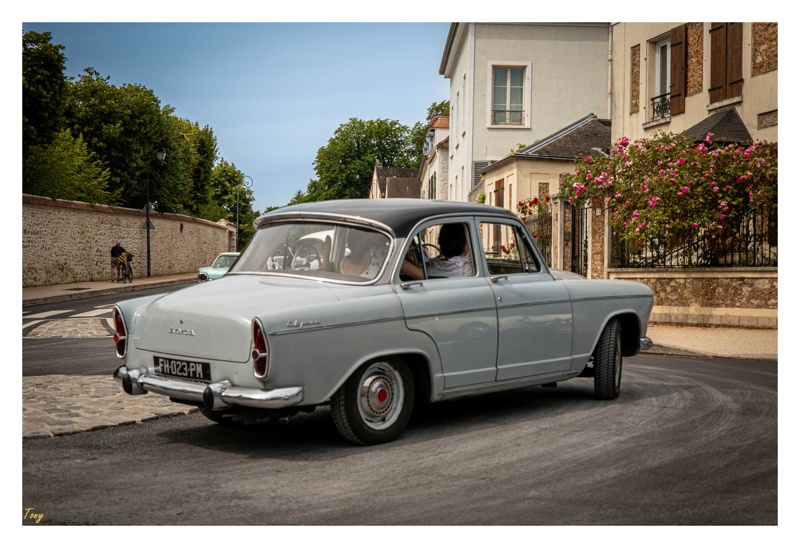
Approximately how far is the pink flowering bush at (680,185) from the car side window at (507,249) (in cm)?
857

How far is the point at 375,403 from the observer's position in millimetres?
6039

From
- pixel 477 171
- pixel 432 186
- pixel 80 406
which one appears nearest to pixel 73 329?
pixel 80 406

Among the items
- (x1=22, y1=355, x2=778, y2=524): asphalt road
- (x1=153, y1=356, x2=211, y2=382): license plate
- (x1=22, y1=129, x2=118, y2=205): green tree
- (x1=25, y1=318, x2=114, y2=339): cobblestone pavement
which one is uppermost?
(x1=22, y1=129, x2=118, y2=205): green tree

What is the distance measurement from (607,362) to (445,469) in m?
2.73

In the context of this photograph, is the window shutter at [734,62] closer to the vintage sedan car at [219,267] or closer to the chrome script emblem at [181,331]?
the vintage sedan car at [219,267]

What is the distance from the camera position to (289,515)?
448 cm

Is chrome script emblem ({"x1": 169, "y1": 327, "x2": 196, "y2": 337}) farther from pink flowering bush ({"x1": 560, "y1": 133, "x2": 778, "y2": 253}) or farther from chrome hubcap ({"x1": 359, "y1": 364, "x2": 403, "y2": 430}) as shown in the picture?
pink flowering bush ({"x1": 560, "y1": 133, "x2": 778, "y2": 253})

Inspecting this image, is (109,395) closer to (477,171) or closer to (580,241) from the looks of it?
(580,241)

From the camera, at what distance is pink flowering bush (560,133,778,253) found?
14.9 meters

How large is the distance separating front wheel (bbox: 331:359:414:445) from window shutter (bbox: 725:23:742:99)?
11743 mm

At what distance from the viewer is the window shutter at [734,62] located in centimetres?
1579

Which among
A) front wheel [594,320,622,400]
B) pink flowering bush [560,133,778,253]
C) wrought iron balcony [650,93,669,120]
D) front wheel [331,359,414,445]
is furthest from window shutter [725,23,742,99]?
front wheel [331,359,414,445]

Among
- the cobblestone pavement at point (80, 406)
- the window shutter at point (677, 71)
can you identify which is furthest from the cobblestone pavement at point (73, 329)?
the window shutter at point (677, 71)

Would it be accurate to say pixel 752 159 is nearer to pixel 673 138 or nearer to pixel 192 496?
pixel 673 138
